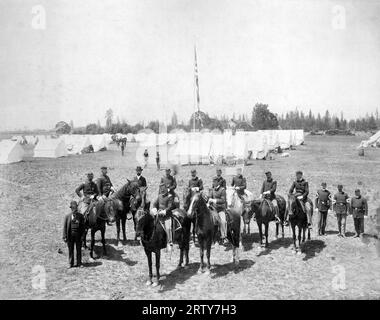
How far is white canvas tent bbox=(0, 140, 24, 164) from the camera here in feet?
106

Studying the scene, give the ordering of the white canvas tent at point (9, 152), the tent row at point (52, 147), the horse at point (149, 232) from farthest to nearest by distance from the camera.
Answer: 1. the tent row at point (52, 147)
2. the white canvas tent at point (9, 152)
3. the horse at point (149, 232)

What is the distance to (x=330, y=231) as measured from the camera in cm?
1305

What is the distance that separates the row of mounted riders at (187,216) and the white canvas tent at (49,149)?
31.4 meters

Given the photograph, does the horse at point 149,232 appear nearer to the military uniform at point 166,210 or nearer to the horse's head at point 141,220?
the horse's head at point 141,220

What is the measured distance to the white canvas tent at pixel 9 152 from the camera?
32.2m

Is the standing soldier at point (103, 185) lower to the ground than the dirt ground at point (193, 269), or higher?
higher

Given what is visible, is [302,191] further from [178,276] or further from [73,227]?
[73,227]

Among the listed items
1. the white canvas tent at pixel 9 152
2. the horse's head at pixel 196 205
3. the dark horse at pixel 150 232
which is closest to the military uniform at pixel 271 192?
the horse's head at pixel 196 205

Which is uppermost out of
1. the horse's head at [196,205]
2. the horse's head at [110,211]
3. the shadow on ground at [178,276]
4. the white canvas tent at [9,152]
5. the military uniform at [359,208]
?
the white canvas tent at [9,152]

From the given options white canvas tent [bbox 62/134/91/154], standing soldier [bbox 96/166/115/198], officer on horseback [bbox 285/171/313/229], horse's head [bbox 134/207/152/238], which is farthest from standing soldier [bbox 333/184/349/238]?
white canvas tent [bbox 62/134/91/154]

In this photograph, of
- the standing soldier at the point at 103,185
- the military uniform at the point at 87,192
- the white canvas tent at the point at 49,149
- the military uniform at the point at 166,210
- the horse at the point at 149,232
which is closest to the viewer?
the horse at the point at 149,232
